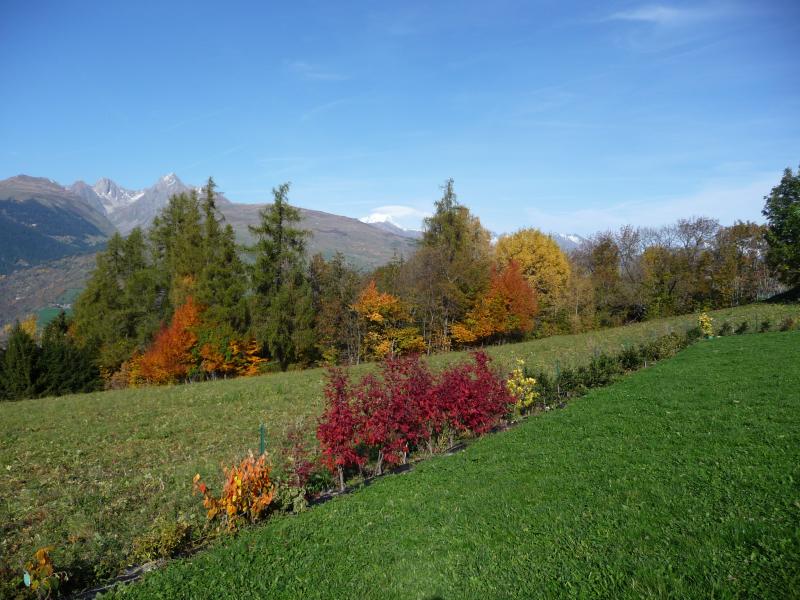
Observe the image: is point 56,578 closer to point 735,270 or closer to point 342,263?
point 342,263

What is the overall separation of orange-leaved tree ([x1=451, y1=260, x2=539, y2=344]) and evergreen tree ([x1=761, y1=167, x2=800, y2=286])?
2260 centimetres

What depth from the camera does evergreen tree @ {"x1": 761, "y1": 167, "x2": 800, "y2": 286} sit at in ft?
137

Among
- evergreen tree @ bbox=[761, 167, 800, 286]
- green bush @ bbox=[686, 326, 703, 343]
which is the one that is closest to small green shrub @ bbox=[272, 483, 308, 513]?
green bush @ bbox=[686, 326, 703, 343]

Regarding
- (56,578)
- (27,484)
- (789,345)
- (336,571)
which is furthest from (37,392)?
(789,345)

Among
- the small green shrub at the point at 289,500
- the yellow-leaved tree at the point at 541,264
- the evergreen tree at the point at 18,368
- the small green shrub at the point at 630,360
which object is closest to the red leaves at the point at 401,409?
the small green shrub at the point at 289,500

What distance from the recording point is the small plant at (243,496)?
765 centimetres

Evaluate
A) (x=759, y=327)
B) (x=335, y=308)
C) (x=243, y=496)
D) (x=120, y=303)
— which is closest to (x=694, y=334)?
(x=759, y=327)

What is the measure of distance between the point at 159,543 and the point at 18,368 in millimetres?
31785

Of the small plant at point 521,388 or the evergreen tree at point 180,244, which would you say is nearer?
the small plant at point 521,388

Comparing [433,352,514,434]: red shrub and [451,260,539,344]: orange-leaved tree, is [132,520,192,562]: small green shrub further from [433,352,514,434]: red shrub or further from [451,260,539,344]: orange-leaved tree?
[451,260,539,344]: orange-leaved tree

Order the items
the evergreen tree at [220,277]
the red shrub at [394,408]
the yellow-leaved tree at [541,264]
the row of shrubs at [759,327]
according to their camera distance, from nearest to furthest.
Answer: the red shrub at [394,408]
the row of shrubs at [759,327]
the evergreen tree at [220,277]
the yellow-leaved tree at [541,264]

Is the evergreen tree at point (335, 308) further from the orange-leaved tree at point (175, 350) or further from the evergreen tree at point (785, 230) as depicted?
the evergreen tree at point (785, 230)

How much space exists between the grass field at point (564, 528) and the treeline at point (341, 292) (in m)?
32.7

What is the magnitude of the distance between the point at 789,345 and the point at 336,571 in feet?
78.2
